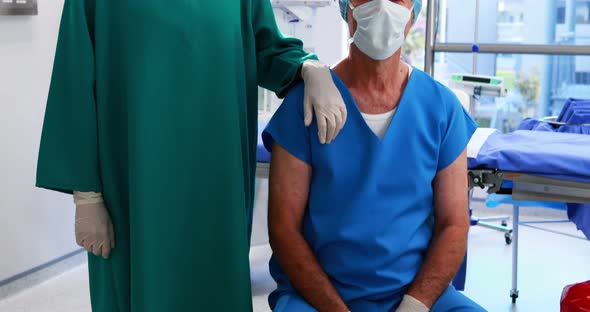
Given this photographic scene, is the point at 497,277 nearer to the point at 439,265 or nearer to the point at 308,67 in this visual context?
the point at 439,265

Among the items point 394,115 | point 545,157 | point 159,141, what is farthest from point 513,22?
point 159,141

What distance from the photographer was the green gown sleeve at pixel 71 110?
1467mm

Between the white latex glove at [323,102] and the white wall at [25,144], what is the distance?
1761 millimetres

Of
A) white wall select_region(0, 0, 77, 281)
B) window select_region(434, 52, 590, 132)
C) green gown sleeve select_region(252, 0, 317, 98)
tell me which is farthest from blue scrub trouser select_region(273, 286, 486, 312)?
window select_region(434, 52, 590, 132)

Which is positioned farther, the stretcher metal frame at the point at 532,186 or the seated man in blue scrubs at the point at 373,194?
the stretcher metal frame at the point at 532,186

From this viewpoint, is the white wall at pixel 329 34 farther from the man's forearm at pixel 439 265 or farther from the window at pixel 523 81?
the man's forearm at pixel 439 265

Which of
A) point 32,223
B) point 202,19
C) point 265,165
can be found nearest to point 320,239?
point 202,19

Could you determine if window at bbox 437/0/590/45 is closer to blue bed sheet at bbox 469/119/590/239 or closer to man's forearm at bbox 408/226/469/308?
blue bed sheet at bbox 469/119/590/239

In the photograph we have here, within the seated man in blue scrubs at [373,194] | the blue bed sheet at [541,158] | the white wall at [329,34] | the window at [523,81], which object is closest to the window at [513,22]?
the window at [523,81]

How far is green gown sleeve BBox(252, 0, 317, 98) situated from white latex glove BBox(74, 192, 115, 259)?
1.51ft

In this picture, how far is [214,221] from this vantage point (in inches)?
62.6

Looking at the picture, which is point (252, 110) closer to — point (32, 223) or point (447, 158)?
point (447, 158)

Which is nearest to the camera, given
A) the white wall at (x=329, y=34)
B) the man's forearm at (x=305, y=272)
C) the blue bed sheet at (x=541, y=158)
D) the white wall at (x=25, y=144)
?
the man's forearm at (x=305, y=272)

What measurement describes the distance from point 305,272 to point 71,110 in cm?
57
